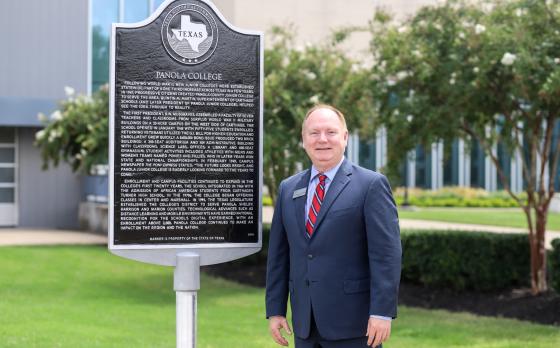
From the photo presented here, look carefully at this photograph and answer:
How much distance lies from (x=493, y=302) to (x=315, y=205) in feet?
24.4

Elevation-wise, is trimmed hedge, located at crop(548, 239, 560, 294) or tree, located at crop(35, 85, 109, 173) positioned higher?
tree, located at crop(35, 85, 109, 173)

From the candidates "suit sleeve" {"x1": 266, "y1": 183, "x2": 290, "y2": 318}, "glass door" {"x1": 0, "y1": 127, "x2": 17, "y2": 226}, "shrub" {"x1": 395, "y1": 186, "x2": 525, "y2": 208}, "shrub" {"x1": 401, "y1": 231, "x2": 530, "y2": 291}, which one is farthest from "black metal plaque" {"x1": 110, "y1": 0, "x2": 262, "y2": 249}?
"shrub" {"x1": 395, "y1": 186, "x2": 525, "y2": 208}

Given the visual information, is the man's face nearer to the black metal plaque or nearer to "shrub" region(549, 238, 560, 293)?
the black metal plaque

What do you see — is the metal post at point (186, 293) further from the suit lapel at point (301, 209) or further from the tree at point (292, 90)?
the tree at point (292, 90)

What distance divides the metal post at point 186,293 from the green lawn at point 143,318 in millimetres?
3496

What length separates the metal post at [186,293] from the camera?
565 cm

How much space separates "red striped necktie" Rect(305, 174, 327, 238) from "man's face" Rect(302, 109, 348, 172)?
4.5 inches

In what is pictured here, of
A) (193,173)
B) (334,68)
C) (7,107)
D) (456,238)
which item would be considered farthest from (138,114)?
(7,107)

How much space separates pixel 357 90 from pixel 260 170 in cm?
702

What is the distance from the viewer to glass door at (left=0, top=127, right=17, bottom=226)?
27.1 meters

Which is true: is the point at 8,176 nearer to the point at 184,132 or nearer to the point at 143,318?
the point at 143,318

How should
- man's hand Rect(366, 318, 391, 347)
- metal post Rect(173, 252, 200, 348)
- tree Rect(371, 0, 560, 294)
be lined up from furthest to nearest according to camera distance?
1. tree Rect(371, 0, 560, 294)
2. metal post Rect(173, 252, 200, 348)
3. man's hand Rect(366, 318, 391, 347)

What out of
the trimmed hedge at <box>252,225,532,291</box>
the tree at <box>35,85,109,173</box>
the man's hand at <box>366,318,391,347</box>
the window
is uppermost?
the window

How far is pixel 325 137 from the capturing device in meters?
4.89
